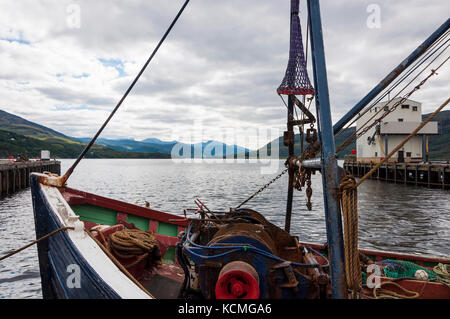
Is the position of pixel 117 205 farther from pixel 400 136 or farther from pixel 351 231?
pixel 400 136

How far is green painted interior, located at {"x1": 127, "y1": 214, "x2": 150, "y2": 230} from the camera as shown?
322 inches

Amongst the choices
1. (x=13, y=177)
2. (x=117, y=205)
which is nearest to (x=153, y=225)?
(x=117, y=205)

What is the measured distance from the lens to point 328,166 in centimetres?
368

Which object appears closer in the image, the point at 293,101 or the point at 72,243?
the point at 72,243

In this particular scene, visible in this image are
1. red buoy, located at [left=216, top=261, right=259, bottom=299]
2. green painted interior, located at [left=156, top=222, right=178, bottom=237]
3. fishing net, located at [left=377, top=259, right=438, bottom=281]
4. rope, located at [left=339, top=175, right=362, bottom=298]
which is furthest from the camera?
green painted interior, located at [left=156, top=222, right=178, bottom=237]

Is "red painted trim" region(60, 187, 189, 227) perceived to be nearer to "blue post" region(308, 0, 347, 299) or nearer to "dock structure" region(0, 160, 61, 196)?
"blue post" region(308, 0, 347, 299)

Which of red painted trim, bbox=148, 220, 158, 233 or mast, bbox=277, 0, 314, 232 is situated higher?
mast, bbox=277, 0, 314, 232

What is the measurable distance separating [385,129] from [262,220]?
48488 millimetres

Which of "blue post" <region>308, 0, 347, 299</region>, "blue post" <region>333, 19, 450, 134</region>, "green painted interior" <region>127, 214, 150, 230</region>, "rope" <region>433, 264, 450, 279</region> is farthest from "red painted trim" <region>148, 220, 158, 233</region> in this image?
"rope" <region>433, 264, 450, 279</region>

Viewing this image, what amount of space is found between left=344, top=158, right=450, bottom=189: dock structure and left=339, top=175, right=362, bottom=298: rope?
3276 centimetres

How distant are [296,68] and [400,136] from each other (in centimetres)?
4954

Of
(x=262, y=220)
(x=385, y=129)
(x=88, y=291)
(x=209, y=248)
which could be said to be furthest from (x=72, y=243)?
(x=385, y=129)

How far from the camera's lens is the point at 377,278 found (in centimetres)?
516
